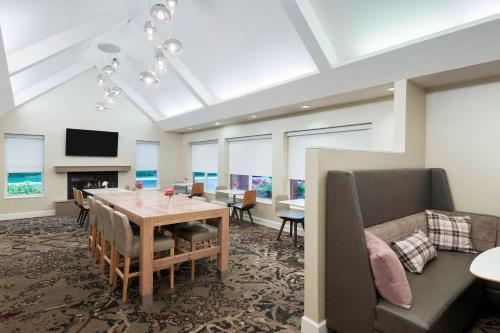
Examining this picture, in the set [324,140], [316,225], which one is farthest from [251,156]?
[316,225]

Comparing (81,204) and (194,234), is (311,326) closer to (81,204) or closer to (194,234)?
(194,234)

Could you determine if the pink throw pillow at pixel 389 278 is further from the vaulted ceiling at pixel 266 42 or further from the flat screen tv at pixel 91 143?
the flat screen tv at pixel 91 143

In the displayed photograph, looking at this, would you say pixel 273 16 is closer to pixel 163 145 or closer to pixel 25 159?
pixel 163 145

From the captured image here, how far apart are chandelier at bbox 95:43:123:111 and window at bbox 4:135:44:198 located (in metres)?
Result: 2.46

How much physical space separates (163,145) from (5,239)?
465 centimetres

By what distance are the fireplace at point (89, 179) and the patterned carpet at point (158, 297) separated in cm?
304

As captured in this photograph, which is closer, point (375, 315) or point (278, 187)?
point (375, 315)

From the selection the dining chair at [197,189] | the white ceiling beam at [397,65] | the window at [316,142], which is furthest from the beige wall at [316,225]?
→ the dining chair at [197,189]

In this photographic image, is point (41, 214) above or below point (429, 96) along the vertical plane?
below

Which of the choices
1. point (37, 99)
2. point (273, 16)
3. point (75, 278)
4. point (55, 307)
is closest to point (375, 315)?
point (55, 307)

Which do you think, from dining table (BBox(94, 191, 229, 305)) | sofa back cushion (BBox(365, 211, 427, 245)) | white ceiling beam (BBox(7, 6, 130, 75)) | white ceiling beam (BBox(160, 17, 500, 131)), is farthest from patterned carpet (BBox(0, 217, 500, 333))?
white ceiling beam (BBox(7, 6, 130, 75))

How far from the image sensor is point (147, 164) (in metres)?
8.38

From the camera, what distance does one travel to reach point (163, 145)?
28.2 feet

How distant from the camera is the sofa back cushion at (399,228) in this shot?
240 cm
